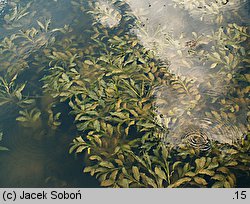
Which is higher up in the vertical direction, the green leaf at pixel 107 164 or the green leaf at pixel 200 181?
the green leaf at pixel 107 164

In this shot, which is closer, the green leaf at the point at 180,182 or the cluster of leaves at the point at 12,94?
the green leaf at the point at 180,182

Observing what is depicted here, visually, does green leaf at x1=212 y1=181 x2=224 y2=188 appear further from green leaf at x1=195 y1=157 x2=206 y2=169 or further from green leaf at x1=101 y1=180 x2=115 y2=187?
green leaf at x1=101 y1=180 x2=115 y2=187

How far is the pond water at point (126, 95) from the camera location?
205cm

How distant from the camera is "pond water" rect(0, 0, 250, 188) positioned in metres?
2.05

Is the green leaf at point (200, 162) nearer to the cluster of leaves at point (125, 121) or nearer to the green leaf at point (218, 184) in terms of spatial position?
the cluster of leaves at point (125, 121)

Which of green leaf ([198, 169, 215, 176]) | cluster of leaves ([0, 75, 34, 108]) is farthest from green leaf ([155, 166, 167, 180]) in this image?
cluster of leaves ([0, 75, 34, 108])

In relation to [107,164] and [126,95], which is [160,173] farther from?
[126,95]

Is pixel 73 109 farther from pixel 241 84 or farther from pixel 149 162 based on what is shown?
pixel 241 84

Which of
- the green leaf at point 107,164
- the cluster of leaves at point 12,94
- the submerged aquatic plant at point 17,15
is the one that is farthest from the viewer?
the submerged aquatic plant at point 17,15

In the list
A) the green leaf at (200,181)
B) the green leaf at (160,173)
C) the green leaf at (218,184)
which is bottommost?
the green leaf at (218,184)

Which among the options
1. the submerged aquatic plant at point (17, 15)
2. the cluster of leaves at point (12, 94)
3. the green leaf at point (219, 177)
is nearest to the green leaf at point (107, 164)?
the green leaf at point (219, 177)

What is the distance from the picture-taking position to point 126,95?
2.43m

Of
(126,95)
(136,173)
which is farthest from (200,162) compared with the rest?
(126,95)

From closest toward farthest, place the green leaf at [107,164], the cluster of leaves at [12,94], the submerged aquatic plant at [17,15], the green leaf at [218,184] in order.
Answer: the green leaf at [218,184] < the green leaf at [107,164] < the cluster of leaves at [12,94] < the submerged aquatic plant at [17,15]
